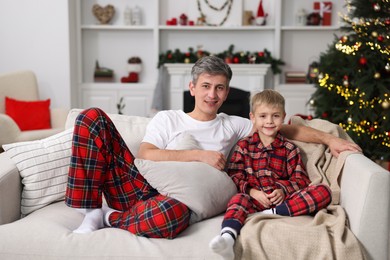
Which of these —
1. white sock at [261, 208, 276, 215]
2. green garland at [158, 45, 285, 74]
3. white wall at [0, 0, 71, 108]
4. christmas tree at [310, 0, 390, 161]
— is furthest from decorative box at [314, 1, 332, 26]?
white sock at [261, 208, 276, 215]

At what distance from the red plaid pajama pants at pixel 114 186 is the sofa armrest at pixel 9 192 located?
239mm

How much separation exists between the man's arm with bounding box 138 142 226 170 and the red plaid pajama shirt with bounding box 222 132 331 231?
0.48 feet

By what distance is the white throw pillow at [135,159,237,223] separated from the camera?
222 centimetres

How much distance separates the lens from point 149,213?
7.02 ft

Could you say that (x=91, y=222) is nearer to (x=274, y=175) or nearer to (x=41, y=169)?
(x=41, y=169)

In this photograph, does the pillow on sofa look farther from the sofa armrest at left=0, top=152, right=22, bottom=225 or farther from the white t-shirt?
the white t-shirt

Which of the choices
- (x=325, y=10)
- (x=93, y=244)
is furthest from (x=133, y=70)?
(x=93, y=244)

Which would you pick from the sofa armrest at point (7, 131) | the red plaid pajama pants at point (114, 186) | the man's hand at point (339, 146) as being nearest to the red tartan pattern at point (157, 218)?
the red plaid pajama pants at point (114, 186)

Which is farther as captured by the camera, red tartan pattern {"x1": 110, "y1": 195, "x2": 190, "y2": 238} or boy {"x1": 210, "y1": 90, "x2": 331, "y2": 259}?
boy {"x1": 210, "y1": 90, "x2": 331, "y2": 259}

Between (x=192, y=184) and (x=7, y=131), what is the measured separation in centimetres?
277

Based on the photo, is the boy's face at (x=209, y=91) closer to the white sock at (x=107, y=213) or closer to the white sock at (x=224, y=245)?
the white sock at (x=107, y=213)

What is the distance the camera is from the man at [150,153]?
2.16 meters

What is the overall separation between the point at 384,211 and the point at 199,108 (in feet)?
3.16

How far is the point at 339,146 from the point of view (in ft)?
8.18
